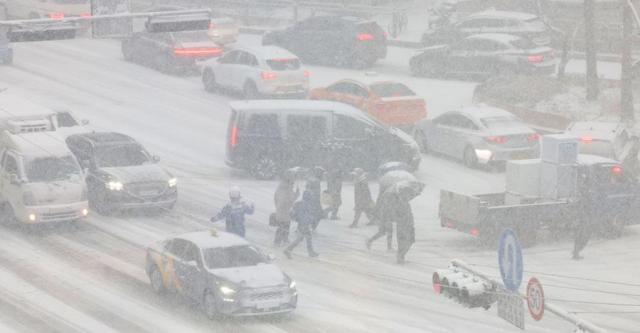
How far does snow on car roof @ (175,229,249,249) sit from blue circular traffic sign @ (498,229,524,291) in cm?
978

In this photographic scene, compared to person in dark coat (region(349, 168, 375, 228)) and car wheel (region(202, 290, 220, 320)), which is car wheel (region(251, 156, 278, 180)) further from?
car wheel (region(202, 290, 220, 320))

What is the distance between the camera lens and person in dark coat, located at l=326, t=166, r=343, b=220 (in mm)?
26438

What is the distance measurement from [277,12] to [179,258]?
34015 millimetres

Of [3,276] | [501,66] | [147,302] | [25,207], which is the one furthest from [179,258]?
[501,66]

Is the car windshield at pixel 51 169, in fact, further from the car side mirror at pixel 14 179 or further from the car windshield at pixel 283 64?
the car windshield at pixel 283 64

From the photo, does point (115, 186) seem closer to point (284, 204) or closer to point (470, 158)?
point (284, 204)

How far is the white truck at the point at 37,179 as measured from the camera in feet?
82.9

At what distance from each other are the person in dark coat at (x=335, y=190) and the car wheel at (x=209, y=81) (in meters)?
12.8

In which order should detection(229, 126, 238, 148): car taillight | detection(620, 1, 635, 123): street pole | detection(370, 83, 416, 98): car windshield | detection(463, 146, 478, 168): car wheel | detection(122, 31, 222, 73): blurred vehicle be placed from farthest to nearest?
detection(122, 31, 222, 73): blurred vehicle
detection(370, 83, 416, 98): car windshield
detection(620, 1, 635, 123): street pole
detection(463, 146, 478, 168): car wheel
detection(229, 126, 238, 148): car taillight

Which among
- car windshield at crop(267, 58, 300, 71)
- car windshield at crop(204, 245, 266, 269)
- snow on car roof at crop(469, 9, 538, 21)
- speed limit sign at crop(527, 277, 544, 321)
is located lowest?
car windshield at crop(204, 245, 266, 269)

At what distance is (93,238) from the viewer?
82.4 feet

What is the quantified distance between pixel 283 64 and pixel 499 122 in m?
8.22

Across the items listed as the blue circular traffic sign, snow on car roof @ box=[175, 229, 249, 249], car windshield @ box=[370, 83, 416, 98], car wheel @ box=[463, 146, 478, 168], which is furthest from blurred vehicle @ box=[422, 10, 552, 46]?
the blue circular traffic sign

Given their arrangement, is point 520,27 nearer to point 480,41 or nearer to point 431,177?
point 480,41
